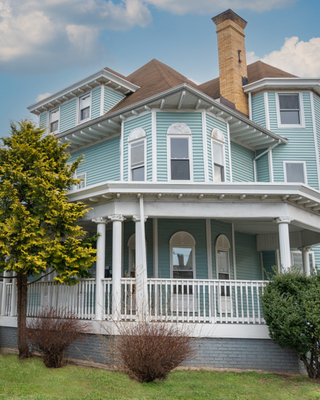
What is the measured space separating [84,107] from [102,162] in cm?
296

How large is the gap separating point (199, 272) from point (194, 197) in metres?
3.16

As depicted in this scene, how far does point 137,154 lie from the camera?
13047mm

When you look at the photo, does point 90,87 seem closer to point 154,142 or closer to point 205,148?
point 154,142

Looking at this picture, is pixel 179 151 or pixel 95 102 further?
pixel 95 102

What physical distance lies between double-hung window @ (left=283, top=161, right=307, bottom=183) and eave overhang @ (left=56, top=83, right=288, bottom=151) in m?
0.96

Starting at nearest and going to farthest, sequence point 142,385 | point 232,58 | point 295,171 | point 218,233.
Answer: point 142,385 → point 218,233 → point 295,171 → point 232,58

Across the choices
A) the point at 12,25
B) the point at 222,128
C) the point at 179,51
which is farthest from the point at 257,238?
the point at 12,25

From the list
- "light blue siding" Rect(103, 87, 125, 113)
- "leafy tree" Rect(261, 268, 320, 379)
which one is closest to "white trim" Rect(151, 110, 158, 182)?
"light blue siding" Rect(103, 87, 125, 113)

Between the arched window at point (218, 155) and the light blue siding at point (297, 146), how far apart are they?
3488 mm

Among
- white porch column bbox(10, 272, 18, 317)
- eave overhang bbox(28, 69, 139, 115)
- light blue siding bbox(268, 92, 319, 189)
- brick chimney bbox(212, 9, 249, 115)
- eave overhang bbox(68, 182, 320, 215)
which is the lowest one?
white porch column bbox(10, 272, 18, 317)

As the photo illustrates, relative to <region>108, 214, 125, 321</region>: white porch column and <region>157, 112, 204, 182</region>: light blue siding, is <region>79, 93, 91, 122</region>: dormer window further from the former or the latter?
<region>108, 214, 125, 321</region>: white porch column

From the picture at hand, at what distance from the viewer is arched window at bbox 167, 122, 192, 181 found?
490 inches

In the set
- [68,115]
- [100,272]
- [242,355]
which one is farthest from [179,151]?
[242,355]

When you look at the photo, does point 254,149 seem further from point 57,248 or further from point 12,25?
point 12,25
